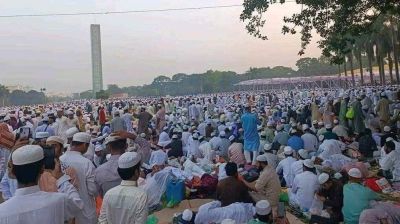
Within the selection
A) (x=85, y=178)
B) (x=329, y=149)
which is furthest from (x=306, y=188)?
(x=85, y=178)

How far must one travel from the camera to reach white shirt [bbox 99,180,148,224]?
2.80 m

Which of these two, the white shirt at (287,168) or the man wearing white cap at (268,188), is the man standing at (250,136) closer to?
the white shirt at (287,168)

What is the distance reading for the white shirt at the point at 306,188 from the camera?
599cm

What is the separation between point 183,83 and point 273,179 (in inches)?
2976

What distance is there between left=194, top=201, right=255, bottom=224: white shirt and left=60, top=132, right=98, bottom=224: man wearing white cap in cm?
193

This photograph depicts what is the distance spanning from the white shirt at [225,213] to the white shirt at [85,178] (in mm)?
1937

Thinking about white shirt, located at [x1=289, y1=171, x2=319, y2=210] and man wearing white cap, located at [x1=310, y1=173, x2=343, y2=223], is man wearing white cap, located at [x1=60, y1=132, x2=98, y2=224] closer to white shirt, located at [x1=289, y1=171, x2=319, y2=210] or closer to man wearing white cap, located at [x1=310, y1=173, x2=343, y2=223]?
man wearing white cap, located at [x1=310, y1=173, x2=343, y2=223]

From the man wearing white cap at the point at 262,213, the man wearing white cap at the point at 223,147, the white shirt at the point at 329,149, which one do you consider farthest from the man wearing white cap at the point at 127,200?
the man wearing white cap at the point at 223,147

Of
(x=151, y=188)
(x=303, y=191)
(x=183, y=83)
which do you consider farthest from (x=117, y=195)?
(x=183, y=83)

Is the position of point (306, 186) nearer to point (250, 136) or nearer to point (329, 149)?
point (329, 149)

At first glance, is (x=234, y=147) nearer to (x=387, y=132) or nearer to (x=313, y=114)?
(x=387, y=132)

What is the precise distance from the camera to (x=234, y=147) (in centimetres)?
913

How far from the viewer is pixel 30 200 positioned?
2.13 m

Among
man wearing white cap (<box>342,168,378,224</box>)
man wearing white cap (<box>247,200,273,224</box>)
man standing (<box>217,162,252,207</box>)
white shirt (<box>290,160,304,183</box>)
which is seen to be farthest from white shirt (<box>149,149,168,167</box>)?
man wearing white cap (<box>247,200,273,224</box>)
